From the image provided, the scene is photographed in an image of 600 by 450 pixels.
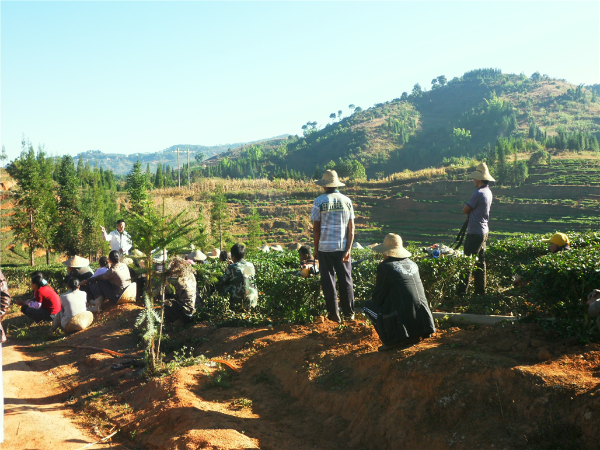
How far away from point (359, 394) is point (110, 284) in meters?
6.57

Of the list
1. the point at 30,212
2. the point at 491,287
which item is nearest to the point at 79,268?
the point at 491,287

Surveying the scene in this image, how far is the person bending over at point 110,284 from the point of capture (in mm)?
9031

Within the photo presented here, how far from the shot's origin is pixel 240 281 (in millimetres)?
7086

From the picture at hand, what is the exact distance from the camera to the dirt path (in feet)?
14.3

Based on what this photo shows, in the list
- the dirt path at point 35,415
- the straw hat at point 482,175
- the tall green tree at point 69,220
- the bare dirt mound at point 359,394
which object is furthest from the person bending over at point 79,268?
the tall green tree at point 69,220

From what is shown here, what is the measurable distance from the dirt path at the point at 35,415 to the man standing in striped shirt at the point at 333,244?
290 centimetres

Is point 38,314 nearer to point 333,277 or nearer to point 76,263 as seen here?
point 76,263

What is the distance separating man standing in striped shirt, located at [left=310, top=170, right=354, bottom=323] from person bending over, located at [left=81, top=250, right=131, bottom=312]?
492 centimetres

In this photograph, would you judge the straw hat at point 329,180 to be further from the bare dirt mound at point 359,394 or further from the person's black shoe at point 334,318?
the bare dirt mound at point 359,394

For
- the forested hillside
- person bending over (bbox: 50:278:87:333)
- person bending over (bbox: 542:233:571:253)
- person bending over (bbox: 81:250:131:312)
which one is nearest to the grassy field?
the forested hillside

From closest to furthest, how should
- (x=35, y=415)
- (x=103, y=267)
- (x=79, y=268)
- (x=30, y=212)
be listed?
(x=35, y=415)
(x=103, y=267)
(x=79, y=268)
(x=30, y=212)

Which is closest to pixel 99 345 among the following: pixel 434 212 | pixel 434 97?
pixel 434 212

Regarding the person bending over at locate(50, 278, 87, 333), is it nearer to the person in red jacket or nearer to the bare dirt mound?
the person in red jacket

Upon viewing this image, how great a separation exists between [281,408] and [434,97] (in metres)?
193
